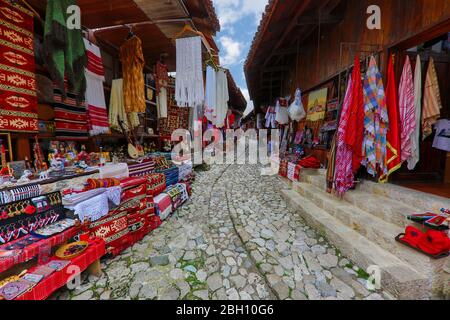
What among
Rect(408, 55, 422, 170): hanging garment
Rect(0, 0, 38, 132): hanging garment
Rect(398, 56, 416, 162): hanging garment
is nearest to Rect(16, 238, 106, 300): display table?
Rect(0, 0, 38, 132): hanging garment

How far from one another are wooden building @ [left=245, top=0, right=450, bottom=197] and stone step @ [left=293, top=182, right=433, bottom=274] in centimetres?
104

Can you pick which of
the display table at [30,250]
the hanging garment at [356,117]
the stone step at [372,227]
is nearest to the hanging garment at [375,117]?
the hanging garment at [356,117]

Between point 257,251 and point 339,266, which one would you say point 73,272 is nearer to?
point 257,251

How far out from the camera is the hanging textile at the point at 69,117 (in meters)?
2.78

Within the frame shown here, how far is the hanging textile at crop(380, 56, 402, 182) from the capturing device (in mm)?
2789

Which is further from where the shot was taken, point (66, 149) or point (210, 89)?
point (210, 89)

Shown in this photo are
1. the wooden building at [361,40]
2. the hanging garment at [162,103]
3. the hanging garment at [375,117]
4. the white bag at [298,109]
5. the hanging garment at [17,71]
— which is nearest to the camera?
the hanging garment at [17,71]

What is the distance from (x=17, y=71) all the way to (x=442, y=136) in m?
6.00

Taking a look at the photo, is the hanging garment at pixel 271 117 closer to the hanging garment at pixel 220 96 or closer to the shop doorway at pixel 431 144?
the hanging garment at pixel 220 96

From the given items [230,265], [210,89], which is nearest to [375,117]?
[230,265]

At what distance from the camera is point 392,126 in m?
2.83

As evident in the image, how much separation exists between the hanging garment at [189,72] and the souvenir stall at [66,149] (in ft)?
0.06

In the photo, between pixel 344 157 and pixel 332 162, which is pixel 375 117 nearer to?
pixel 344 157

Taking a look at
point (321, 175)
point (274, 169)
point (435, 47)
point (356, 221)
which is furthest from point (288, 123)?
point (356, 221)
